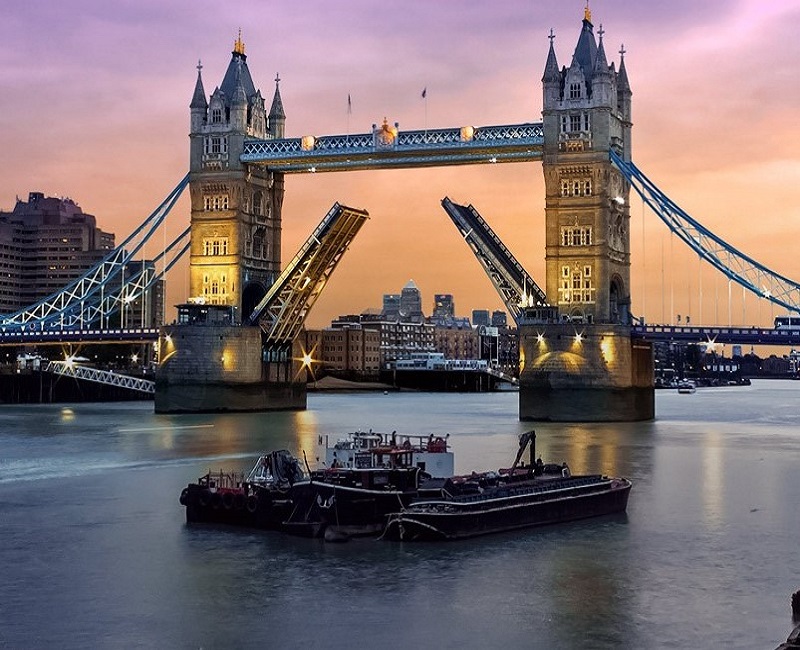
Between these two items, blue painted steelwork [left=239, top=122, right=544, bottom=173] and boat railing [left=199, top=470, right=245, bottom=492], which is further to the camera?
blue painted steelwork [left=239, top=122, right=544, bottom=173]

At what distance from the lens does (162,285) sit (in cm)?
19938

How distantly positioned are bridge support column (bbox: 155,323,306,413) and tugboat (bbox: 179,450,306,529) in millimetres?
41083

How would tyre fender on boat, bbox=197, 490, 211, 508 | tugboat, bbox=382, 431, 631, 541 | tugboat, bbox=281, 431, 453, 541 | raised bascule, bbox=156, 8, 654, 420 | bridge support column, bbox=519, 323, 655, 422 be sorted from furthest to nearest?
1. raised bascule, bbox=156, 8, 654, 420
2. bridge support column, bbox=519, 323, 655, 422
3. tyre fender on boat, bbox=197, 490, 211, 508
4. tugboat, bbox=281, 431, 453, 541
5. tugboat, bbox=382, 431, 631, 541

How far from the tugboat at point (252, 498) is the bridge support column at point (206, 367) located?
135 feet

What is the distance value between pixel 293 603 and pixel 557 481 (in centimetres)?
1094

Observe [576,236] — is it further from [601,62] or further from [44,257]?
[44,257]

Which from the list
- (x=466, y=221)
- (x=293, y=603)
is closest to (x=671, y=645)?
(x=293, y=603)

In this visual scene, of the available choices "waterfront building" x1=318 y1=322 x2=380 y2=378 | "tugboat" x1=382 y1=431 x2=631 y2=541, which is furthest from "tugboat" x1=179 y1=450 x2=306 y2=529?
"waterfront building" x1=318 y1=322 x2=380 y2=378

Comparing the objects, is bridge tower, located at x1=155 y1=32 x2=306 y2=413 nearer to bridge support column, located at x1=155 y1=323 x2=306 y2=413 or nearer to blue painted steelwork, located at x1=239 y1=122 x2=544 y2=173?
bridge support column, located at x1=155 y1=323 x2=306 y2=413

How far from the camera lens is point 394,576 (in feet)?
70.4

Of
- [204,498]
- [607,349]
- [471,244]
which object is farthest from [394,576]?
[607,349]

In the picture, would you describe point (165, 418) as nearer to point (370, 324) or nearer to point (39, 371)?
point (39, 371)

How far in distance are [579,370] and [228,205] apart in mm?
24401

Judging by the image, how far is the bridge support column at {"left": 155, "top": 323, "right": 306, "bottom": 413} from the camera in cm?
6875
